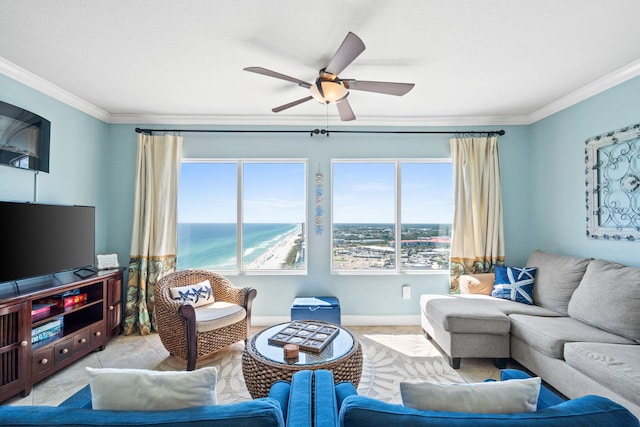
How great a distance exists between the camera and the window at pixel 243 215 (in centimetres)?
374

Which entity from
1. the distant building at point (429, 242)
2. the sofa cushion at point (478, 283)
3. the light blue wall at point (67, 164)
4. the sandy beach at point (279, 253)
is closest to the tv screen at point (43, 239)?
the light blue wall at point (67, 164)

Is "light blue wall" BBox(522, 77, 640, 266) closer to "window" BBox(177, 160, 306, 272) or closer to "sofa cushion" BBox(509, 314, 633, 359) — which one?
"sofa cushion" BBox(509, 314, 633, 359)

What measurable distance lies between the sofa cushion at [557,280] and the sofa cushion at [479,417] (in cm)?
234

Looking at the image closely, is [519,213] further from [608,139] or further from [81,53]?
[81,53]

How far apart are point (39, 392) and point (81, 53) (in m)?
2.70

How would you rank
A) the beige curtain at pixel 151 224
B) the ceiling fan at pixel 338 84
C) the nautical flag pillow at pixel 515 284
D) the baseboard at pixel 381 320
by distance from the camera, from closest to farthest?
the ceiling fan at pixel 338 84, the nautical flag pillow at pixel 515 284, the beige curtain at pixel 151 224, the baseboard at pixel 381 320

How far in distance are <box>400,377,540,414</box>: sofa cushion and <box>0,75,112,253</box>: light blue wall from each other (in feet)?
11.3

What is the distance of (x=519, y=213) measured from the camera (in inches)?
146

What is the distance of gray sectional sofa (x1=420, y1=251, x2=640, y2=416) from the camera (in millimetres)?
1856

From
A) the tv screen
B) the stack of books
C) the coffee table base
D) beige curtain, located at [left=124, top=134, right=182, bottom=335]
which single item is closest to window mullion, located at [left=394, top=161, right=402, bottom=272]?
the coffee table base

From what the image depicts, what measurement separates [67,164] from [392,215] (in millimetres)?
3746

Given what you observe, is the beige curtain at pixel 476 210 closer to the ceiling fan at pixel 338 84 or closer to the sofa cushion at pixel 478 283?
the sofa cushion at pixel 478 283

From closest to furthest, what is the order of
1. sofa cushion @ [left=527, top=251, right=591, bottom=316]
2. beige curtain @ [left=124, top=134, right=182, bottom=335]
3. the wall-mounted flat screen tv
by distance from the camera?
the wall-mounted flat screen tv → sofa cushion @ [left=527, top=251, right=591, bottom=316] → beige curtain @ [left=124, top=134, right=182, bottom=335]

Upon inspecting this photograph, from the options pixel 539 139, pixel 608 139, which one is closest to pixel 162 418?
pixel 608 139
